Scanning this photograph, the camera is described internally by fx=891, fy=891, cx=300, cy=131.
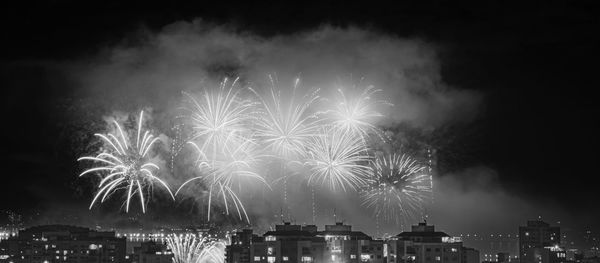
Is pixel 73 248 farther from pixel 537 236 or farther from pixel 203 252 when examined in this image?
pixel 537 236

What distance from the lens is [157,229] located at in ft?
331

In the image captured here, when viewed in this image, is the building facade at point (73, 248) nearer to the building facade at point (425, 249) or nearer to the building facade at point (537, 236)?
the building facade at point (425, 249)

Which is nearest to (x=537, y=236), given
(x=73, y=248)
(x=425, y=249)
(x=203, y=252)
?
(x=203, y=252)

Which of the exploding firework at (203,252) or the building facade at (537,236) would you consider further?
the building facade at (537,236)

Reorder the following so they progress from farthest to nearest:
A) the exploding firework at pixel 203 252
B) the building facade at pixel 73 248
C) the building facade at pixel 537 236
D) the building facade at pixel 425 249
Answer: the building facade at pixel 537 236
the building facade at pixel 73 248
the exploding firework at pixel 203 252
the building facade at pixel 425 249

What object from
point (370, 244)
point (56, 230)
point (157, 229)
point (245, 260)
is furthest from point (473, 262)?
point (56, 230)

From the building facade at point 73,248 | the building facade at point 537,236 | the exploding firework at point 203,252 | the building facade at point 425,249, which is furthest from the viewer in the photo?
the building facade at point 537,236

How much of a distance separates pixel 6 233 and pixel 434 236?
7817cm

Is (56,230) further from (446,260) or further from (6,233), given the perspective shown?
(446,260)

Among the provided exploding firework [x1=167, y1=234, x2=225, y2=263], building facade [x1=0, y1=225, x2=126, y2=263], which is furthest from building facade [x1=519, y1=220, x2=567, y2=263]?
building facade [x1=0, y1=225, x2=126, y2=263]

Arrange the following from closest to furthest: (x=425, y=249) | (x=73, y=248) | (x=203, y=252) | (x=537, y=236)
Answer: (x=425, y=249)
(x=203, y=252)
(x=73, y=248)
(x=537, y=236)

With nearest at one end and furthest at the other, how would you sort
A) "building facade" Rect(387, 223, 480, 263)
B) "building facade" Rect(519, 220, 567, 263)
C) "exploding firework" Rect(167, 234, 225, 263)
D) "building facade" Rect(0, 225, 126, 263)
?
"building facade" Rect(387, 223, 480, 263) < "exploding firework" Rect(167, 234, 225, 263) < "building facade" Rect(0, 225, 126, 263) < "building facade" Rect(519, 220, 567, 263)

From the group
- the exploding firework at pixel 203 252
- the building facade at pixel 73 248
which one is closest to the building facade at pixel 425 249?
the exploding firework at pixel 203 252

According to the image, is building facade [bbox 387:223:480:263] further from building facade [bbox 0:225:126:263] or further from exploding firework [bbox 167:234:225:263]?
building facade [bbox 0:225:126:263]
